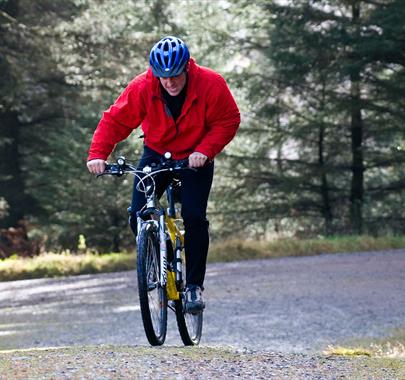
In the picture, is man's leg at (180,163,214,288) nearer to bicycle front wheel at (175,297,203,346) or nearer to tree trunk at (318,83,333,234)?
bicycle front wheel at (175,297,203,346)

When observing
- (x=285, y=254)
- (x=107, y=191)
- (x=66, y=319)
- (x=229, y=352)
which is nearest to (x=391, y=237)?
(x=285, y=254)

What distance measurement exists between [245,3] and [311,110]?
3582 mm

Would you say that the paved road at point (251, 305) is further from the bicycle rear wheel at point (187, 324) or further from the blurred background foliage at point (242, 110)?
the blurred background foliage at point (242, 110)

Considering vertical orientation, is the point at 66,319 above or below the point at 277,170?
below

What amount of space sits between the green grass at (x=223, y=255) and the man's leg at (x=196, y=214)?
11.8m

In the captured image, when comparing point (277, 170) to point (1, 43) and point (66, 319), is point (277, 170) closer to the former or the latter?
point (1, 43)

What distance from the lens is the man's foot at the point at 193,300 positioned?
23.9 feet

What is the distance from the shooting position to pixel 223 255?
19656mm

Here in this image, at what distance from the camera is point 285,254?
1997 centimetres

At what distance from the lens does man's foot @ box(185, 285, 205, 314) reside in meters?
7.28

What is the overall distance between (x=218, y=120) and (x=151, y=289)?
123cm

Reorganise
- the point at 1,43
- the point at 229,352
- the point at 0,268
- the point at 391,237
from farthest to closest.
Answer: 1. the point at 1,43
2. the point at 391,237
3. the point at 0,268
4. the point at 229,352

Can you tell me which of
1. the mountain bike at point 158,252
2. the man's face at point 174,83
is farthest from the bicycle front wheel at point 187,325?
the man's face at point 174,83

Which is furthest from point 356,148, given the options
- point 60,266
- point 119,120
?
point 119,120
